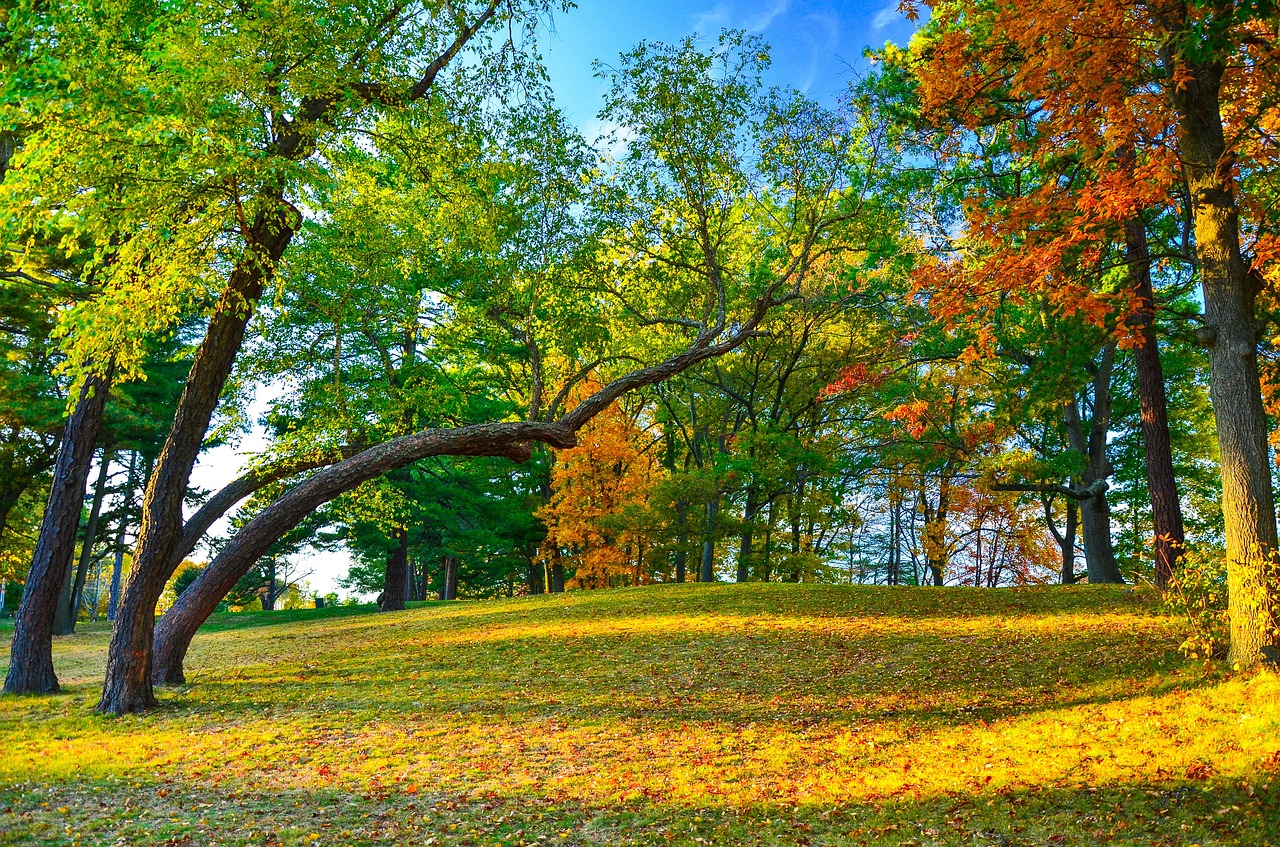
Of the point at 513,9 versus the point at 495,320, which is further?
the point at 495,320

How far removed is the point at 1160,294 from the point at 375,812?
13.4 meters

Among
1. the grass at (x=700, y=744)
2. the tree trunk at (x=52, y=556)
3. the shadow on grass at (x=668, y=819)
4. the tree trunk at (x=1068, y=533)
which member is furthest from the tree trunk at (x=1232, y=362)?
the tree trunk at (x=1068, y=533)

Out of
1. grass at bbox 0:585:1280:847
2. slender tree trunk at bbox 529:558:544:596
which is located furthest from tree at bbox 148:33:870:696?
slender tree trunk at bbox 529:558:544:596

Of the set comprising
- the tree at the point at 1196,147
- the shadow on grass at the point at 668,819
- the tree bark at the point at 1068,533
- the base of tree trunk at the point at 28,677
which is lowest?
the shadow on grass at the point at 668,819

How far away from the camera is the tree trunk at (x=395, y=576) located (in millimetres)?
22234

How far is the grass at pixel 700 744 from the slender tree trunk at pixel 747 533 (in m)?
6.34

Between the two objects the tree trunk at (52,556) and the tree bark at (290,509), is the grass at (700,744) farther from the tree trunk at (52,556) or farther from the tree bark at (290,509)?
the tree bark at (290,509)

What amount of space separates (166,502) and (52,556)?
113 inches

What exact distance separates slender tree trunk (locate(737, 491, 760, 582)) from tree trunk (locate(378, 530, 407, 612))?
9.53 metres

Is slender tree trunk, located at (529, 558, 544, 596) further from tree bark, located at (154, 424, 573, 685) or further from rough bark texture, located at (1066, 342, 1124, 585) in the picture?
tree bark, located at (154, 424, 573, 685)

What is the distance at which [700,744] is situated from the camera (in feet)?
24.2

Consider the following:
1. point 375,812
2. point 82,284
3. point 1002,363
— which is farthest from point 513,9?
point 1002,363

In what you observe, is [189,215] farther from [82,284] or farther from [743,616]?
[743,616]

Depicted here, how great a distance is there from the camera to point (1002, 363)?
16969 mm
